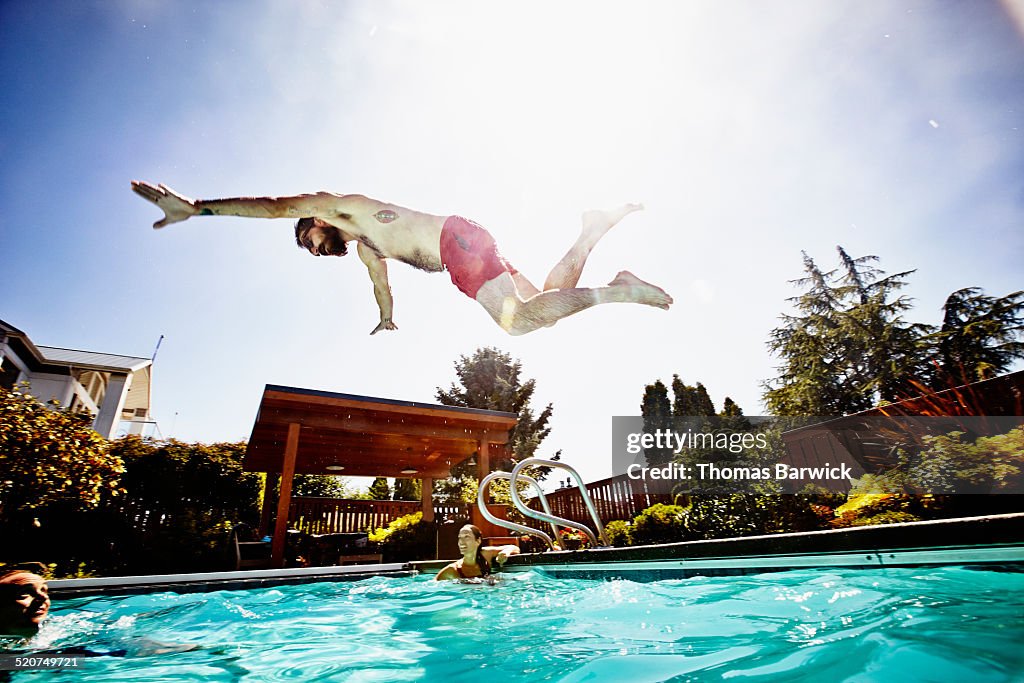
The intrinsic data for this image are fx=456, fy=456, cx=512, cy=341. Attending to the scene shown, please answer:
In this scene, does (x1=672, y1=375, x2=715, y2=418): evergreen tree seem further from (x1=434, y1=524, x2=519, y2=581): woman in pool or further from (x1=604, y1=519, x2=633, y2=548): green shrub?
(x1=434, y1=524, x2=519, y2=581): woman in pool

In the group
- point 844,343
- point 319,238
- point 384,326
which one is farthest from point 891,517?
point 844,343

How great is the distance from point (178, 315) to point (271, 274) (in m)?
1.28

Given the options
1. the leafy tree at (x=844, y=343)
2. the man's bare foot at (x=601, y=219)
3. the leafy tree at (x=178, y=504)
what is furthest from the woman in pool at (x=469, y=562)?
the leafy tree at (x=844, y=343)

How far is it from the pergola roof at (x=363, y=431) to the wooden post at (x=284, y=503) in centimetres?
26

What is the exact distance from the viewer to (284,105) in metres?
4.25

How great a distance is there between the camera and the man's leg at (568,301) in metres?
2.40

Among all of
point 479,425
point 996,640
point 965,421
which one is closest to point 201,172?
point 996,640

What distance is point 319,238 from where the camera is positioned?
10.3 ft

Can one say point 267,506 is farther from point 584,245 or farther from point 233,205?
point 584,245

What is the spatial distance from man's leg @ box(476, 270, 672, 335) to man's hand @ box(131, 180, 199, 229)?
1875 millimetres

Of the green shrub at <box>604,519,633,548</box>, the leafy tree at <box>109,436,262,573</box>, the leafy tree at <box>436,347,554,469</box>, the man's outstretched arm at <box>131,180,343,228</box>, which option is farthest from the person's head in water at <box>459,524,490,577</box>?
the leafy tree at <box>436,347,554,469</box>

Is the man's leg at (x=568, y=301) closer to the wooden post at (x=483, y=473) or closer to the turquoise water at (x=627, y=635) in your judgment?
the turquoise water at (x=627, y=635)

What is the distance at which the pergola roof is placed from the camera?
21.7ft

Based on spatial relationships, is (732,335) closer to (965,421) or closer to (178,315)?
(965,421)
